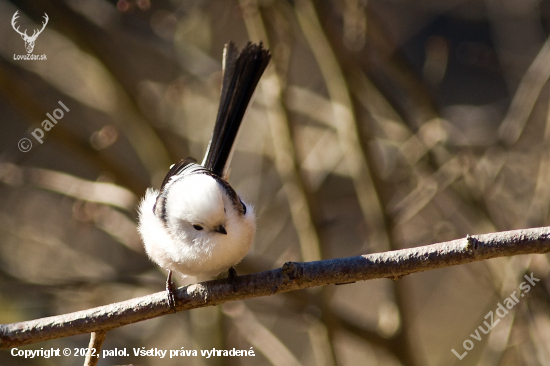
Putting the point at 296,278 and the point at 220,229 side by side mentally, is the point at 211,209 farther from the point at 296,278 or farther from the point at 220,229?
the point at 296,278

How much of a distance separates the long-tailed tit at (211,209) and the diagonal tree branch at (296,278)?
0.21 meters

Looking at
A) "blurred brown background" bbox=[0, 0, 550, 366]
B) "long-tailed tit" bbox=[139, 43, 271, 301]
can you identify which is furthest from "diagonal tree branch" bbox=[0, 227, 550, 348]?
"blurred brown background" bbox=[0, 0, 550, 366]

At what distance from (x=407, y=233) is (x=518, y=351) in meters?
1.57

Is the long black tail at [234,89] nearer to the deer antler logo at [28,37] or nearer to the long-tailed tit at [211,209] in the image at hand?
the long-tailed tit at [211,209]

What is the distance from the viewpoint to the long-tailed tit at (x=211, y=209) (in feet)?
6.96

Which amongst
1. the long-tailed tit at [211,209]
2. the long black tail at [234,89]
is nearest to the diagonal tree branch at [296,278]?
the long-tailed tit at [211,209]

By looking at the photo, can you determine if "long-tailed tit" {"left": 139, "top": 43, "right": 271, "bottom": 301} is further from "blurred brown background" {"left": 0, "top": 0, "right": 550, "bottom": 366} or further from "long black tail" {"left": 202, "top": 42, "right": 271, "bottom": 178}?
"blurred brown background" {"left": 0, "top": 0, "right": 550, "bottom": 366}

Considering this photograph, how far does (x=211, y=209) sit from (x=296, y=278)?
0.52 meters

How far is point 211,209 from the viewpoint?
6.82ft

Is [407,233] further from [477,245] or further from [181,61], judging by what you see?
[477,245]

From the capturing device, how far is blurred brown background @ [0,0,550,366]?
302cm

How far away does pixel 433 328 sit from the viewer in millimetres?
5617

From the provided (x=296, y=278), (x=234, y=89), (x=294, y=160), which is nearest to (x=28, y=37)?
(x=234, y=89)

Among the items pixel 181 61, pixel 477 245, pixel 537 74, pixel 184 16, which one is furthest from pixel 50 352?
pixel 537 74
